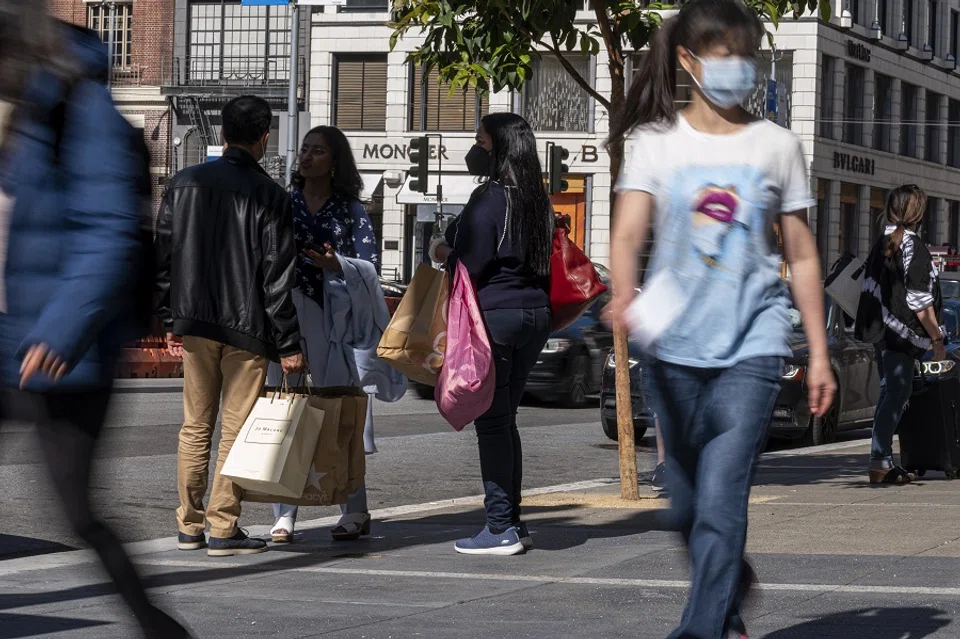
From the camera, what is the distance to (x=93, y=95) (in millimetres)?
4148

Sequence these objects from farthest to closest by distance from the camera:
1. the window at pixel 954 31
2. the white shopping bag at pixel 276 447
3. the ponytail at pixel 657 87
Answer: the window at pixel 954 31 < the white shopping bag at pixel 276 447 < the ponytail at pixel 657 87

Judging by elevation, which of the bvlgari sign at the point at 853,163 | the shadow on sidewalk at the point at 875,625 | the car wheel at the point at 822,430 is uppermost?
the bvlgari sign at the point at 853,163

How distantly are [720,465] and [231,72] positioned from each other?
4640 cm

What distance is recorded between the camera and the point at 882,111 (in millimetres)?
53094

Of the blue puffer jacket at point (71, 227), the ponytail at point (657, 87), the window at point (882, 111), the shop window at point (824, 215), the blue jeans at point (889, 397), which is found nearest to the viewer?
the blue puffer jacket at point (71, 227)

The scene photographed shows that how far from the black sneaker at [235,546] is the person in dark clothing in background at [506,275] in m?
0.91

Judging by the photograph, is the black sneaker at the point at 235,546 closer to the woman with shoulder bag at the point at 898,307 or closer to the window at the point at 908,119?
the woman with shoulder bag at the point at 898,307

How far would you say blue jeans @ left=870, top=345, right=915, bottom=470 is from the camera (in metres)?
10.5

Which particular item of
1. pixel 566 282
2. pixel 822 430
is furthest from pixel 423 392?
pixel 566 282

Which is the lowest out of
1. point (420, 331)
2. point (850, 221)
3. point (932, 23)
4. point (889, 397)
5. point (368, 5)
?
point (889, 397)

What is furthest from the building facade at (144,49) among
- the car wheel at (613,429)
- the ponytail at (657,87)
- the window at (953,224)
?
the ponytail at (657,87)

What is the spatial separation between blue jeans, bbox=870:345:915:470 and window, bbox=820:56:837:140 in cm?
3912

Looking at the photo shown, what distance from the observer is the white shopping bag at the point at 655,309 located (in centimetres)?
444

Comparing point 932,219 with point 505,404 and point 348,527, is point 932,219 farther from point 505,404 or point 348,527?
point 505,404
